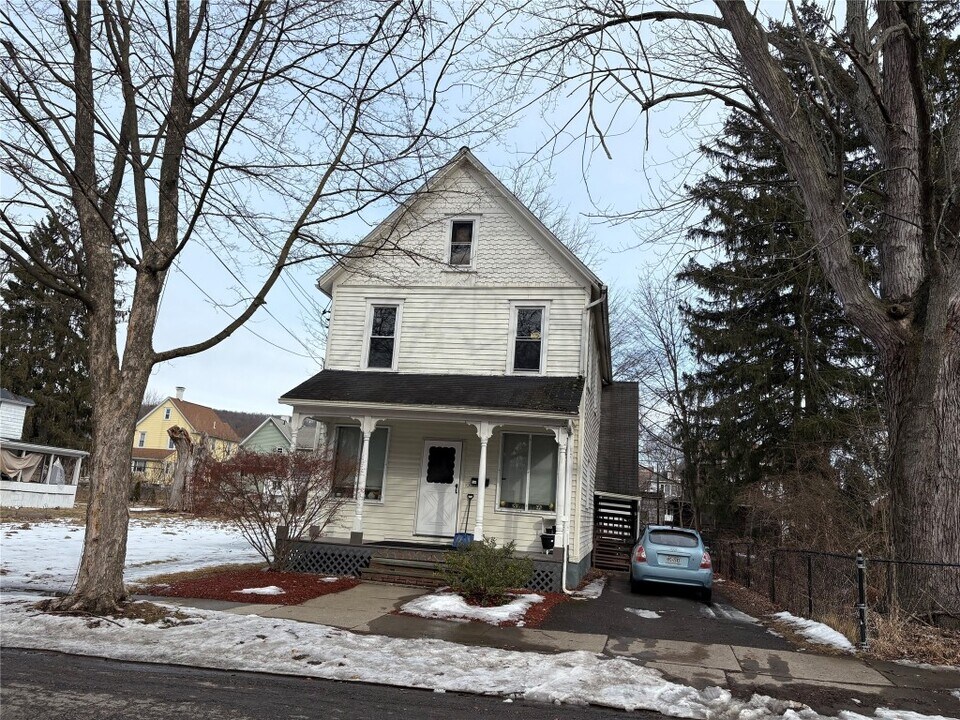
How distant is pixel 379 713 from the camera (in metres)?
4.83

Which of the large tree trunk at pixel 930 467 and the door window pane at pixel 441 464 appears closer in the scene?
the large tree trunk at pixel 930 467

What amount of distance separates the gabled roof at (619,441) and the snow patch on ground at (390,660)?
12.7 m

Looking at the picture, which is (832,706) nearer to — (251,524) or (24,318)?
(251,524)

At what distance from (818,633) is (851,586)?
5.08ft

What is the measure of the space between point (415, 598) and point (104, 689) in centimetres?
577

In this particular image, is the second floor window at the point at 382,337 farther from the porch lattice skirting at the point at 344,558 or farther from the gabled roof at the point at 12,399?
the gabled roof at the point at 12,399

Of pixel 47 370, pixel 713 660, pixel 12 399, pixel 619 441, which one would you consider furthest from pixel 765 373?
pixel 47 370

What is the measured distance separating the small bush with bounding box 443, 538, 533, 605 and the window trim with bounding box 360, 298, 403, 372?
18.9 ft

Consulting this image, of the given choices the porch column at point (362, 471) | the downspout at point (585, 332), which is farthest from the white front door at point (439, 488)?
the downspout at point (585, 332)

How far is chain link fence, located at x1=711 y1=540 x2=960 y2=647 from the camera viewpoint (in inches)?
298

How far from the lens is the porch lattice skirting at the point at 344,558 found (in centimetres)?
1225

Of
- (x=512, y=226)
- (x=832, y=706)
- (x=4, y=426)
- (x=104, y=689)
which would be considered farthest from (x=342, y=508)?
(x=4, y=426)

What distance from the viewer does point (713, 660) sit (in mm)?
6988

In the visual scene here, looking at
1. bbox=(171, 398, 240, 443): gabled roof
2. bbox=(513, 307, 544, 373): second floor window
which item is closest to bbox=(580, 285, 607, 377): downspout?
bbox=(513, 307, 544, 373): second floor window
